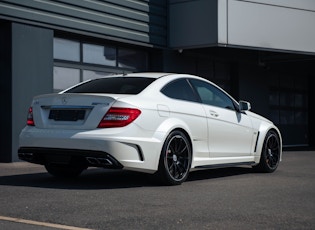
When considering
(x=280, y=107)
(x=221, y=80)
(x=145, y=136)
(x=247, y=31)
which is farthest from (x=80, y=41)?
(x=280, y=107)

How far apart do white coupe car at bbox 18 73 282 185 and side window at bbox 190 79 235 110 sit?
17mm

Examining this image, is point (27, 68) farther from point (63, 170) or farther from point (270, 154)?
point (270, 154)

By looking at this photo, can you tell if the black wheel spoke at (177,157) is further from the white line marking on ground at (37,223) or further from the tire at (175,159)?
the white line marking on ground at (37,223)

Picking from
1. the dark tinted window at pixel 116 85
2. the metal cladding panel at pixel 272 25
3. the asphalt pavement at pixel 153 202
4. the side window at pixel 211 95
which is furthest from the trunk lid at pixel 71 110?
the metal cladding panel at pixel 272 25

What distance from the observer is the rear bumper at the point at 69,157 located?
666 centimetres

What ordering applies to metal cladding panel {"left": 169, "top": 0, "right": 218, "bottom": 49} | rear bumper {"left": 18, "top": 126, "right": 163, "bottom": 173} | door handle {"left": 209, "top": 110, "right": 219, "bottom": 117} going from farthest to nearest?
metal cladding panel {"left": 169, "top": 0, "right": 218, "bottom": 49} → door handle {"left": 209, "top": 110, "right": 219, "bottom": 117} → rear bumper {"left": 18, "top": 126, "right": 163, "bottom": 173}

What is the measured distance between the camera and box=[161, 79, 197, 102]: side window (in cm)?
759

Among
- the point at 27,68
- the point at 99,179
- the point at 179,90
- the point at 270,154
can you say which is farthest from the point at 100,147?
the point at 27,68

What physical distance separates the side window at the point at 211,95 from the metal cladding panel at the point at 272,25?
5.32m

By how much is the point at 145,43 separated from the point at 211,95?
5.76m

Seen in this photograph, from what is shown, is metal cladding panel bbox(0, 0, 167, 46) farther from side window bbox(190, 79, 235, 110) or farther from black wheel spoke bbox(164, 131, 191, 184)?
black wheel spoke bbox(164, 131, 191, 184)

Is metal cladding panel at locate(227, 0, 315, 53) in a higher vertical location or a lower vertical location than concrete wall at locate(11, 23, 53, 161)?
higher

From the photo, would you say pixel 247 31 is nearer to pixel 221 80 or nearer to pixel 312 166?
pixel 221 80

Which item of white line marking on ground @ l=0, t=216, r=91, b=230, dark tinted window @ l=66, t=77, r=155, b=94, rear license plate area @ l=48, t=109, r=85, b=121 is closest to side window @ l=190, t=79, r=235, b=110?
dark tinted window @ l=66, t=77, r=155, b=94
